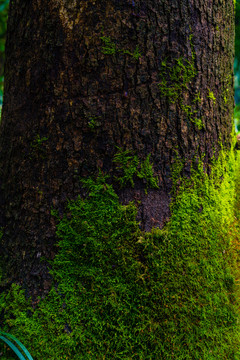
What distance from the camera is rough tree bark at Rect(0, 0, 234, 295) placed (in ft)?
4.32

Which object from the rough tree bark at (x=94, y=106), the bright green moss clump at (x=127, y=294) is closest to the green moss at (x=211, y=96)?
the rough tree bark at (x=94, y=106)

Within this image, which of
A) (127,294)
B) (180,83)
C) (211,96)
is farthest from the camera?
(211,96)

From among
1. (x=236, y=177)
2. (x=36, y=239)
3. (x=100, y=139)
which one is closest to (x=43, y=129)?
(x=100, y=139)

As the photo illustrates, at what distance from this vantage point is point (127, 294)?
48.8 inches

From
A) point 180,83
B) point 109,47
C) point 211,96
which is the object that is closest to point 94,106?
point 109,47

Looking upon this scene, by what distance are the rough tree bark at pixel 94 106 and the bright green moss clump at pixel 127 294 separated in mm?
77

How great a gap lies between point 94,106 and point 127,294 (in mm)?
885

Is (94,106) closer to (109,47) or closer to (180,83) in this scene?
(109,47)

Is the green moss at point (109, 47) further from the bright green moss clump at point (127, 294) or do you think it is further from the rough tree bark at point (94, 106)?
the bright green moss clump at point (127, 294)

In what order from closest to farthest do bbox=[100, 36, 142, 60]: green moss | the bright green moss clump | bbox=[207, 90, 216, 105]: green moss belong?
1. the bright green moss clump
2. bbox=[100, 36, 142, 60]: green moss
3. bbox=[207, 90, 216, 105]: green moss

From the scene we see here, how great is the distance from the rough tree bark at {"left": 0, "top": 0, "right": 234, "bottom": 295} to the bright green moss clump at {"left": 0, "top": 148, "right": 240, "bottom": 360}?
8 centimetres

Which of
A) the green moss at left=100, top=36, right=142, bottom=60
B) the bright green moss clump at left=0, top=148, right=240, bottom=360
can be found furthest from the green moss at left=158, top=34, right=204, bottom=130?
the bright green moss clump at left=0, top=148, right=240, bottom=360

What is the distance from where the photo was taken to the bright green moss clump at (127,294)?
1.20 meters

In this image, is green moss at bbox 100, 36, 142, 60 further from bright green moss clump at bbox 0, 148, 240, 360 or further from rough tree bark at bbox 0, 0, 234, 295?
bright green moss clump at bbox 0, 148, 240, 360
